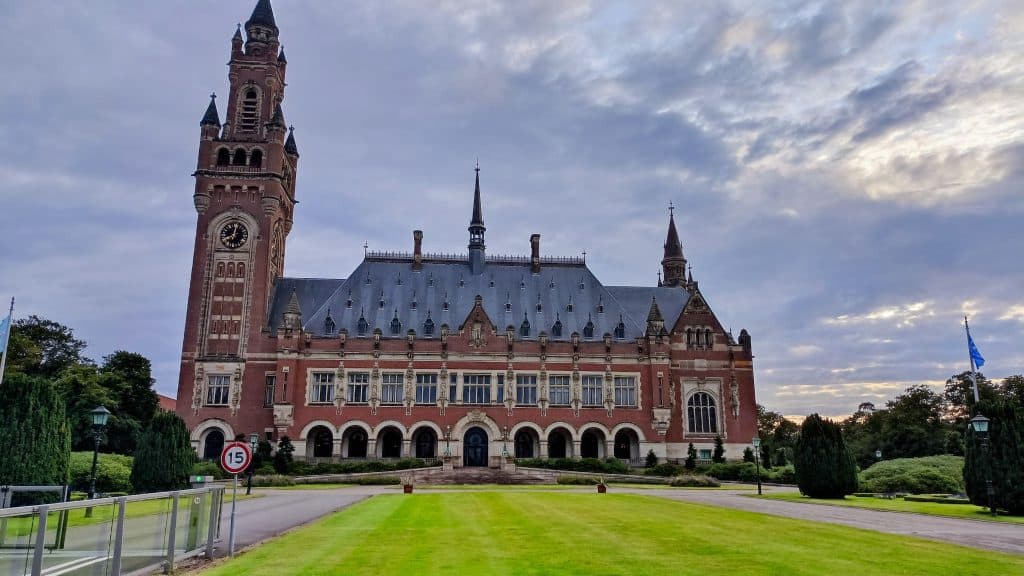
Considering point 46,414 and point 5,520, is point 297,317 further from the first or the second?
point 5,520

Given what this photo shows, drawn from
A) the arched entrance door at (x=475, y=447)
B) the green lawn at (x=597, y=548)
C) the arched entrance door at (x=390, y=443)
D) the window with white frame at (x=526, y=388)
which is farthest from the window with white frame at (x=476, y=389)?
the green lawn at (x=597, y=548)

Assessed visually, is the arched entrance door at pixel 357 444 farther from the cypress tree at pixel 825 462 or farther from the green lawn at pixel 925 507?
the cypress tree at pixel 825 462

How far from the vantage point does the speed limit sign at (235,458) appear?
17.5 meters

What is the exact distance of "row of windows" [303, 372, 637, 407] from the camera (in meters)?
65.4

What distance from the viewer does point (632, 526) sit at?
68.4 ft

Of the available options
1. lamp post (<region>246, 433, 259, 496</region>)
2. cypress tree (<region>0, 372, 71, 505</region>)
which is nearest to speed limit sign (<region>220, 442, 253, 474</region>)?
cypress tree (<region>0, 372, 71, 505</region>)

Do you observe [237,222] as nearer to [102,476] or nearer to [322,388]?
[322,388]

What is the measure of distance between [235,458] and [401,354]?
49070mm

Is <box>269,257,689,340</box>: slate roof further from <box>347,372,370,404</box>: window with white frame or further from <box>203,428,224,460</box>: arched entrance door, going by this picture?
<box>203,428,224,460</box>: arched entrance door

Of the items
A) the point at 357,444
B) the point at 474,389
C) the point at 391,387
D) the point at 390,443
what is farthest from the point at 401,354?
the point at 357,444

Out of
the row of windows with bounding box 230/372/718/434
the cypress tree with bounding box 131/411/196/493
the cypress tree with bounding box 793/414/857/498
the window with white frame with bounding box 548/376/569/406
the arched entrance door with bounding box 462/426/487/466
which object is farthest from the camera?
the window with white frame with bounding box 548/376/569/406

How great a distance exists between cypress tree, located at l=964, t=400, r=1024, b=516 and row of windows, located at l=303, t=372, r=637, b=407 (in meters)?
39.3

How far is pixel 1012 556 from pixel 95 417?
3035cm

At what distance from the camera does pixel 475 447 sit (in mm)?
65875
